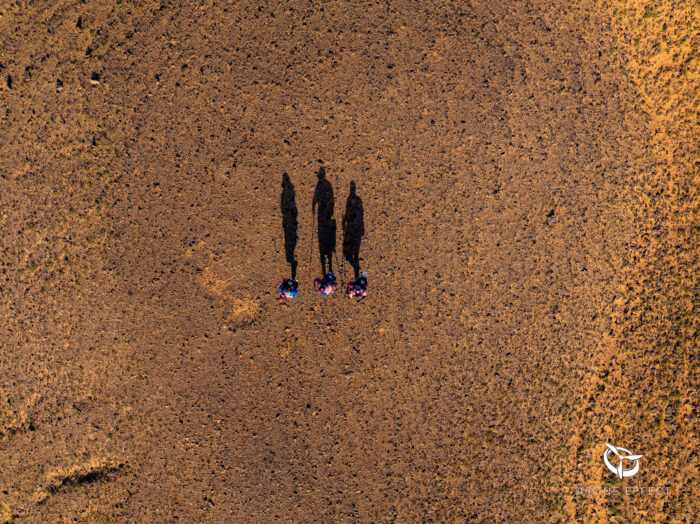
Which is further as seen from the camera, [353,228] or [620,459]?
[620,459]

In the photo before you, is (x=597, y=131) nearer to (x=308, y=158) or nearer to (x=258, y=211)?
(x=308, y=158)

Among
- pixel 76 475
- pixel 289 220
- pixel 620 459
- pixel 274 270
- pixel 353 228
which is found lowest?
pixel 620 459

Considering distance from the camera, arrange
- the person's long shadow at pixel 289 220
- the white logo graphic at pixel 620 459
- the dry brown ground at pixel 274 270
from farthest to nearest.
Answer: the white logo graphic at pixel 620 459, the person's long shadow at pixel 289 220, the dry brown ground at pixel 274 270

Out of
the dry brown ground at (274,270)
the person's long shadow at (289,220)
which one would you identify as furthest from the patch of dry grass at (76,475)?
the person's long shadow at (289,220)

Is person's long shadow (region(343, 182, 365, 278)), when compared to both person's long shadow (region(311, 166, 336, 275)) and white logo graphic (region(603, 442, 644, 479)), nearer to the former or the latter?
person's long shadow (region(311, 166, 336, 275))

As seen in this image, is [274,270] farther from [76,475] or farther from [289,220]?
[76,475]

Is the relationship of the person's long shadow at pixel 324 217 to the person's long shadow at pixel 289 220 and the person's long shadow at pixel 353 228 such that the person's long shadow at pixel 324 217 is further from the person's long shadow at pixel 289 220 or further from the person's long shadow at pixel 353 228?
the person's long shadow at pixel 289 220

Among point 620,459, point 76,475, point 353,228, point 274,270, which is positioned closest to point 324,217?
point 353,228
